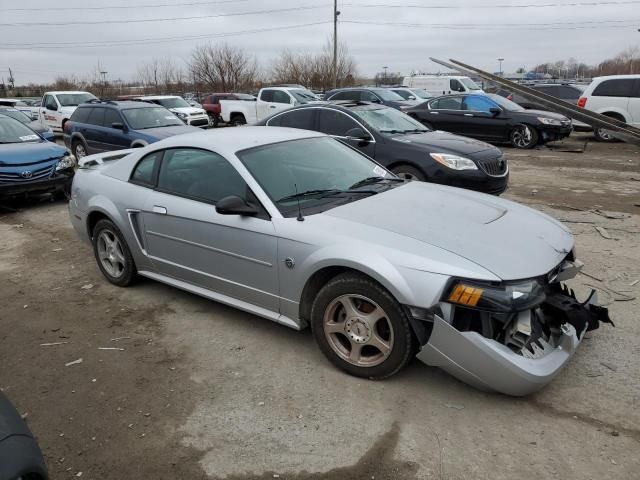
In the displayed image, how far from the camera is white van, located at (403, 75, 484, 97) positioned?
79.4 ft

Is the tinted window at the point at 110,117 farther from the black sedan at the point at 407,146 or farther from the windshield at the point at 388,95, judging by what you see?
the windshield at the point at 388,95

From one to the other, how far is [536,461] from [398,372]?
95 centimetres

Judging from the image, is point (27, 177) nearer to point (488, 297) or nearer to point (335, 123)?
point (335, 123)

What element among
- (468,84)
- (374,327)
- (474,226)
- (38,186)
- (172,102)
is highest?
(468,84)

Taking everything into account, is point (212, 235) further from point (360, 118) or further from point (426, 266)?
point (360, 118)

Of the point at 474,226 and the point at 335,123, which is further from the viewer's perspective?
the point at 335,123

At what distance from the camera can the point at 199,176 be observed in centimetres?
421

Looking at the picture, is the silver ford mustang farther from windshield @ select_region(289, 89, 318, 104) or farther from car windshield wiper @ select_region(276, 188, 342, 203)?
windshield @ select_region(289, 89, 318, 104)

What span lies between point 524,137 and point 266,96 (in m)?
10.2

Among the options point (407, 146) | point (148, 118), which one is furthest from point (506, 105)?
point (148, 118)

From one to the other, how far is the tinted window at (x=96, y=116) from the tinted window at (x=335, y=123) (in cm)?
594

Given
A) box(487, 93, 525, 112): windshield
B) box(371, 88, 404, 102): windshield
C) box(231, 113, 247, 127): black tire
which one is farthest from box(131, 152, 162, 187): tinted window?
box(231, 113, 247, 127): black tire

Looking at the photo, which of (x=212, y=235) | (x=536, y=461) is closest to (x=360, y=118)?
(x=212, y=235)

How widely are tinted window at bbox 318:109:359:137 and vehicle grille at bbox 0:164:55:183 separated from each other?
4.62 meters
